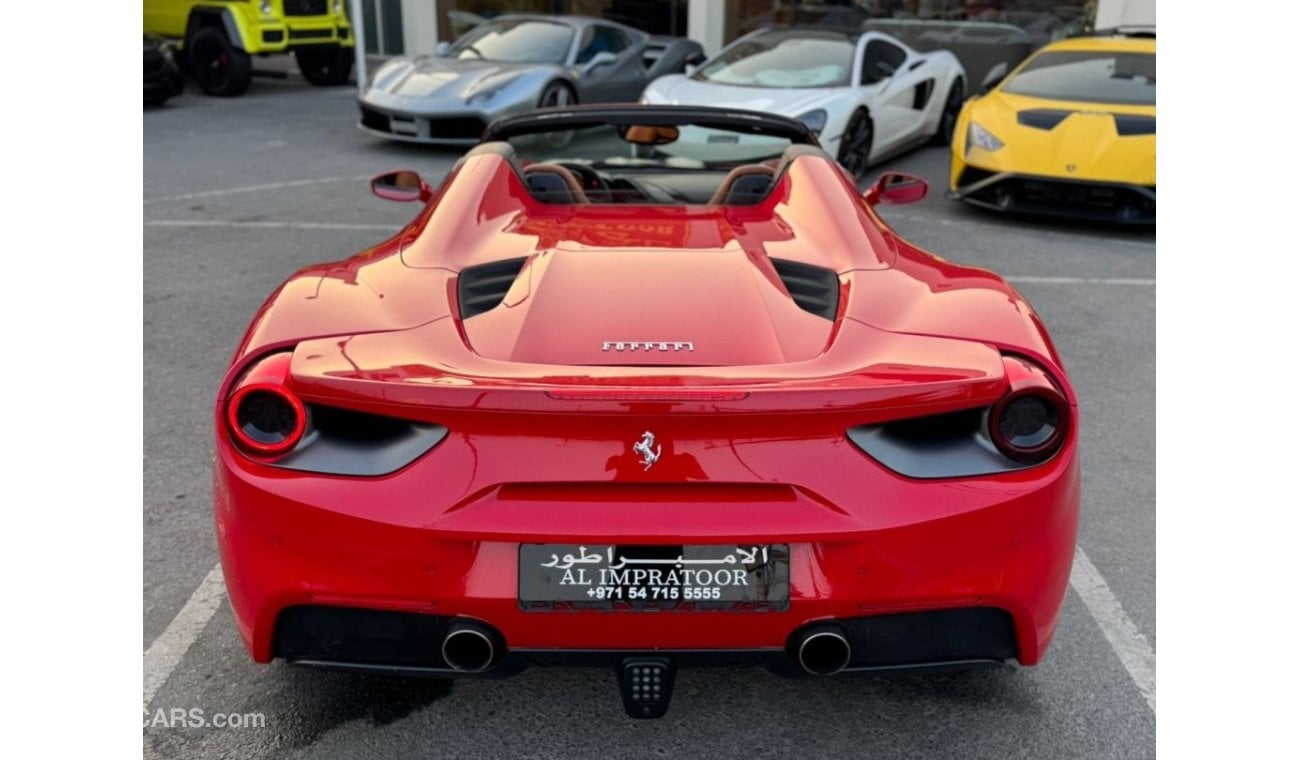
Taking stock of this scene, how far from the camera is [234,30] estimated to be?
47.3 ft

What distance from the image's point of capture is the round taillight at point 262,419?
196 centimetres

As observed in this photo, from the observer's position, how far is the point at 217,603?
112 inches

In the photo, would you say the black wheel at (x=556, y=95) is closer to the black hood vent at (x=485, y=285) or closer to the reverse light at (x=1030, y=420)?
the black hood vent at (x=485, y=285)

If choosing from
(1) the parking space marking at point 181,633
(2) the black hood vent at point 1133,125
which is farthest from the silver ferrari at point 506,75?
(1) the parking space marking at point 181,633

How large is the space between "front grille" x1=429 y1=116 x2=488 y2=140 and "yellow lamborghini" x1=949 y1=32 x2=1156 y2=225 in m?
4.28

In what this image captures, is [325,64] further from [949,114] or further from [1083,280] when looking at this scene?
[1083,280]

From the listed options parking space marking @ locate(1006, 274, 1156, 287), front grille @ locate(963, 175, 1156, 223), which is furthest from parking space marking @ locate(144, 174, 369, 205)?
parking space marking @ locate(1006, 274, 1156, 287)

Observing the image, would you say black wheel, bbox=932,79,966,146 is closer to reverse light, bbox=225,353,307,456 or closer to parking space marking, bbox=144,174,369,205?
parking space marking, bbox=144,174,369,205

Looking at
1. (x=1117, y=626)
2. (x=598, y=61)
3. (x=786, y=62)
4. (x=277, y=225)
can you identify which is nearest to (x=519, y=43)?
(x=598, y=61)

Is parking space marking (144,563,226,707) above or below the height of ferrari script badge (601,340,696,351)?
below

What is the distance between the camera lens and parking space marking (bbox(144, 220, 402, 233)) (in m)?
7.27

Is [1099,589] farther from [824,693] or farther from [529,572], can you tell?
[529,572]

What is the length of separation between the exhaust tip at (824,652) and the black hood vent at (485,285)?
3.00 feet

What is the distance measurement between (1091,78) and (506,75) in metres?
5.06
